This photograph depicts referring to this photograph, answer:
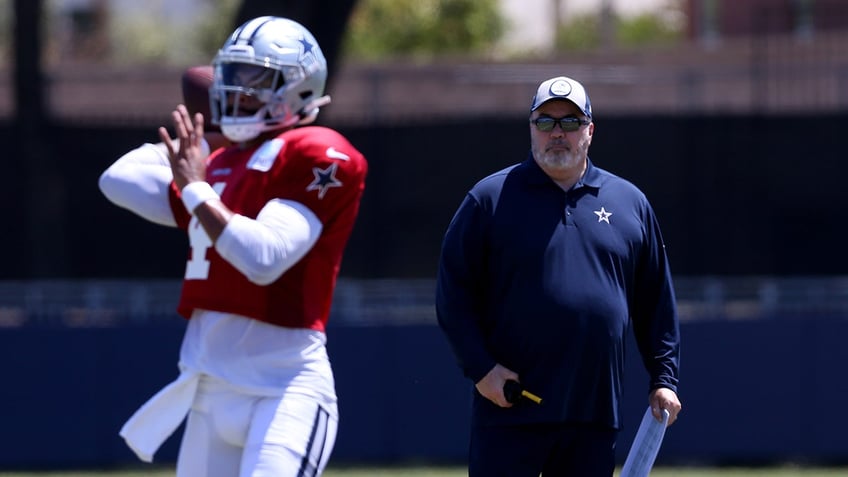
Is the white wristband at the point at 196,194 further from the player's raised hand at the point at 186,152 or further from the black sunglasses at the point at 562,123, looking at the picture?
the black sunglasses at the point at 562,123

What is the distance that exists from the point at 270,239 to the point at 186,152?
0.39 meters

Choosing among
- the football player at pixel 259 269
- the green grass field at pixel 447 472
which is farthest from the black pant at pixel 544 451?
the green grass field at pixel 447 472

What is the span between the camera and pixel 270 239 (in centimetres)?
427

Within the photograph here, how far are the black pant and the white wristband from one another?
1.31 meters

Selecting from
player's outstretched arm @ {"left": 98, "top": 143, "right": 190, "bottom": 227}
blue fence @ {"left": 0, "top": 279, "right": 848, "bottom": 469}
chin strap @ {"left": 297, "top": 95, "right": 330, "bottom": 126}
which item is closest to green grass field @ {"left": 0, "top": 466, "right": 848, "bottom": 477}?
blue fence @ {"left": 0, "top": 279, "right": 848, "bottom": 469}

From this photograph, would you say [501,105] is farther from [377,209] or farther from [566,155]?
[566,155]

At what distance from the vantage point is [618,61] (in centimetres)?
2017

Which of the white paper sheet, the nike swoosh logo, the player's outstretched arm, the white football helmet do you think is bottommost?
the white paper sheet

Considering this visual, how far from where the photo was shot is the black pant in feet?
16.2

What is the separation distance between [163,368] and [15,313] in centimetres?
167

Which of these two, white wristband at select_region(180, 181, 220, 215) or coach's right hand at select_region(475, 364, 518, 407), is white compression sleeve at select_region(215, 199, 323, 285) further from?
coach's right hand at select_region(475, 364, 518, 407)

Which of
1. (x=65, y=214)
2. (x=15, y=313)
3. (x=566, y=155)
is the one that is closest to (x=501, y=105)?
(x=65, y=214)

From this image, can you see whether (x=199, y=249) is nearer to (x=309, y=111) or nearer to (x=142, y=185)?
(x=142, y=185)

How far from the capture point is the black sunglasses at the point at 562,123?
16.5 feet
